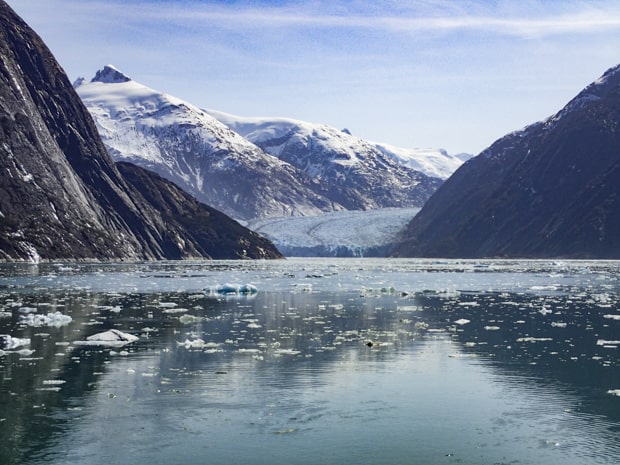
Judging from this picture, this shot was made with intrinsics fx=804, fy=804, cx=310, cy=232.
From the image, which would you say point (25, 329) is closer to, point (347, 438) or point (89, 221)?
point (347, 438)

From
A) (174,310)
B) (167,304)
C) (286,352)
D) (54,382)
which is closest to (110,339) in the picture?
(286,352)

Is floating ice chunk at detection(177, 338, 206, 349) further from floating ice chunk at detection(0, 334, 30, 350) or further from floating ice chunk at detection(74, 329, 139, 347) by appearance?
floating ice chunk at detection(0, 334, 30, 350)

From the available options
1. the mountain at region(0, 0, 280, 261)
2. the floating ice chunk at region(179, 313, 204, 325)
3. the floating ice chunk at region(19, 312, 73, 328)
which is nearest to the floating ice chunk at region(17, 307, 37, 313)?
the floating ice chunk at region(19, 312, 73, 328)

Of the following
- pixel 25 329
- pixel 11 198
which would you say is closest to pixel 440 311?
pixel 25 329

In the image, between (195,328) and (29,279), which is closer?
(195,328)

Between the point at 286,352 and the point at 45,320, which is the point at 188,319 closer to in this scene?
the point at 45,320

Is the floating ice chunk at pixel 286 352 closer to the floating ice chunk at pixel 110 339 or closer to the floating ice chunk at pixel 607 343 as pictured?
the floating ice chunk at pixel 110 339
